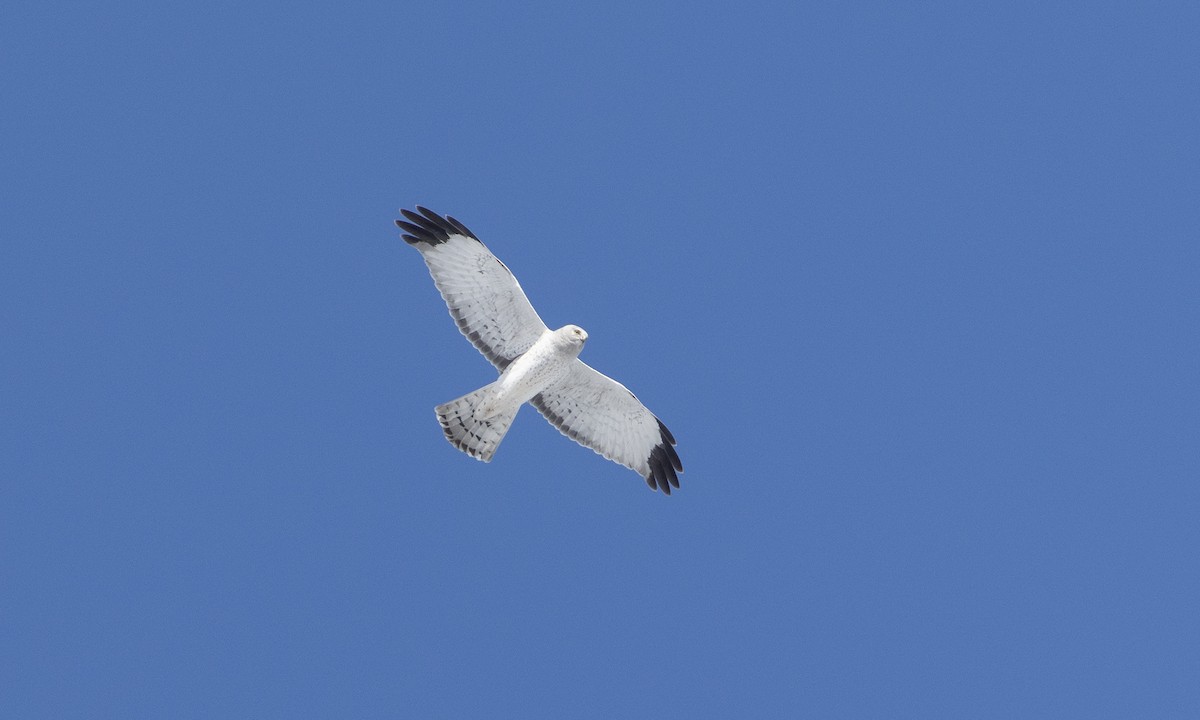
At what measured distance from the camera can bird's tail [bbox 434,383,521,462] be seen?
17.8 metres

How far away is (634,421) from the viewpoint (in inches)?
732

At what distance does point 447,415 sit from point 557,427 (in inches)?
51.9

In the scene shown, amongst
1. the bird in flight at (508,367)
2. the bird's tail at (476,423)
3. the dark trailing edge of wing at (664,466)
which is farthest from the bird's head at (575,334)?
the dark trailing edge of wing at (664,466)

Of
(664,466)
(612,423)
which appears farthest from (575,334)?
(664,466)

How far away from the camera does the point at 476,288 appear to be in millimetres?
17531

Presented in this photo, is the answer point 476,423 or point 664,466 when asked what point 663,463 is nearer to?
point 664,466

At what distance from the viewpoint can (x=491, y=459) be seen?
18.0 m

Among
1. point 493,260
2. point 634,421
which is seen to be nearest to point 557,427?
point 634,421

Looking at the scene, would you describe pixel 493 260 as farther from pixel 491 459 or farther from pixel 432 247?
pixel 491 459

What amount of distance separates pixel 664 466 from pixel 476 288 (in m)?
3.11

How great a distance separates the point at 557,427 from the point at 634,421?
84 cm

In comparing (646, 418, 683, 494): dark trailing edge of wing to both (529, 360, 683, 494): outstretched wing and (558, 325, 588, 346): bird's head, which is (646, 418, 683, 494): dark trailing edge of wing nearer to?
(529, 360, 683, 494): outstretched wing

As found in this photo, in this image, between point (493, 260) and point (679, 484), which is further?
point (679, 484)

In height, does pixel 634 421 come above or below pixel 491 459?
above
